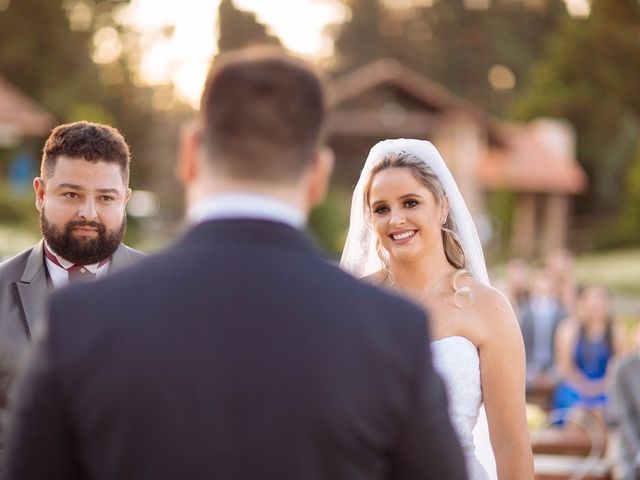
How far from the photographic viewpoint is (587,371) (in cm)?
1138

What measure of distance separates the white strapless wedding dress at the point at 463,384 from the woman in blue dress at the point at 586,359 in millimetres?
7569

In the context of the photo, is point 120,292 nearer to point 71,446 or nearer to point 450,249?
point 71,446

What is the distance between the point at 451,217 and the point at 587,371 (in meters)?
7.75

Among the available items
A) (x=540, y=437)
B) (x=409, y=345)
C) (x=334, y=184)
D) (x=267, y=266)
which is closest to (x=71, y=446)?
(x=267, y=266)

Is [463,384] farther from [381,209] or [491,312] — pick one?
[381,209]

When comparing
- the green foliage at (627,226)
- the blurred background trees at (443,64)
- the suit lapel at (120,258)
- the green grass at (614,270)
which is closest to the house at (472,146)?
the green foliage at (627,226)

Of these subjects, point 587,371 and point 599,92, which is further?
point 599,92

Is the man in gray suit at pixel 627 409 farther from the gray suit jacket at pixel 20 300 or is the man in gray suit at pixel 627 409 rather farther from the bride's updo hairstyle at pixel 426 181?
the gray suit jacket at pixel 20 300

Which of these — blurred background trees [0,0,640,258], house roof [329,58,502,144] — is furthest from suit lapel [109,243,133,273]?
blurred background trees [0,0,640,258]

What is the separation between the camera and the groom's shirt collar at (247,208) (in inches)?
74.4

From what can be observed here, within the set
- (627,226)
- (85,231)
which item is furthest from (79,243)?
(627,226)

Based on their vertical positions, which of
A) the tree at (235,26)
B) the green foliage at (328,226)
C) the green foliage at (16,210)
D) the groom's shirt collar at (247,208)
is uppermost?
the tree at (235,26)

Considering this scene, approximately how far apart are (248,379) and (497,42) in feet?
195

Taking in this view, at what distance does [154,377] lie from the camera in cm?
178
